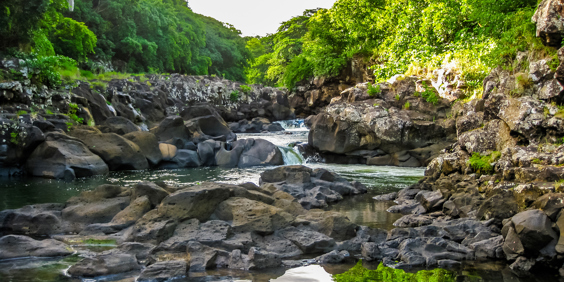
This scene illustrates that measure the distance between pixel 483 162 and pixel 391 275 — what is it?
5967 mm

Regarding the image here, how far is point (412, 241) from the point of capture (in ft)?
22.7

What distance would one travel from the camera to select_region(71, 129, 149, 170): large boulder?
55.9 ft

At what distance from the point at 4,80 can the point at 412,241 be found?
53.7 ft

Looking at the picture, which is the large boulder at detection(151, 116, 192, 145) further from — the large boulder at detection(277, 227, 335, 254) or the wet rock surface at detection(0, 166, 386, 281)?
the large boulder at detection(277, 227, 335, 254)

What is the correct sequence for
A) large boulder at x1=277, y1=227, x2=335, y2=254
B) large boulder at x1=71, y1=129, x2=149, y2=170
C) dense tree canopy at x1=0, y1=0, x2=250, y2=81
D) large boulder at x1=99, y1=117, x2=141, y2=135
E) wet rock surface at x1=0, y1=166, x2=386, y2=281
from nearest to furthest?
wet rock surface at x1=0, y1=166, x2=386, y2=281, large boulder at x1=277, y1=227, x2=335, y2=254, large boulder at x1=71, y1=129, x2=149, y2=170, large boulder at x1=99, y1=117, x2=141, y2=135, dense tree canopy at x1=0, y1=0, x2=250, y2=81

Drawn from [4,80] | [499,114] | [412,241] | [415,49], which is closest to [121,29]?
[4,80]

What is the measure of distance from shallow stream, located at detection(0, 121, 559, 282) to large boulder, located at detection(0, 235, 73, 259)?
198 mm

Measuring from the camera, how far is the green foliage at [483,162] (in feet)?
34.9

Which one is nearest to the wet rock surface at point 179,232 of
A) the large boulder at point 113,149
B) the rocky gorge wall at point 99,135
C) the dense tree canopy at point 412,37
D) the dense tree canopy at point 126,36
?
the rocky gorge wall at point 99,135

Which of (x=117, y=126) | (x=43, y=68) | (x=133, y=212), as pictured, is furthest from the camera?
(x=117, y=126)

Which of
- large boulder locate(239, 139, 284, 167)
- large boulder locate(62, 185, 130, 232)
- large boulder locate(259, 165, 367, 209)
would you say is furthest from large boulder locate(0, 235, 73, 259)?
large boulder locate(239, 139, 284, 167)

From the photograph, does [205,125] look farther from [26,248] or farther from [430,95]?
[26,248]

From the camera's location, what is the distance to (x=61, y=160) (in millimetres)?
15422

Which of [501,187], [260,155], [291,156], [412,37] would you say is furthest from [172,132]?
[501,187]
